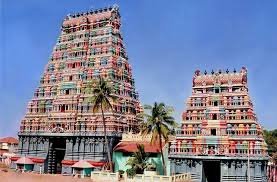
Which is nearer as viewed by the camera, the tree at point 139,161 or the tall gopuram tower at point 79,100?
the tree at point 139,161

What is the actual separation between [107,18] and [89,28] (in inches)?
168

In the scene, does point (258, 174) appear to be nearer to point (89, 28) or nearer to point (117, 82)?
point (117, 82)

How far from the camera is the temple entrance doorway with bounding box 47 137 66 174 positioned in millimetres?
73500

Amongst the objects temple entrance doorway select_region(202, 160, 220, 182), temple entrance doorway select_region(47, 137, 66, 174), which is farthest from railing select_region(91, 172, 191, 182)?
temple entrance doorway select_region(47, 137, 66, 174)

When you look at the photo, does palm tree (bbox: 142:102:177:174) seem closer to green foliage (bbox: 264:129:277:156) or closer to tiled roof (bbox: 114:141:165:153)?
tiled roof (bbox: 114:141:165:153)

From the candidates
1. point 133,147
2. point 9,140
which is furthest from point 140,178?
point 9,140

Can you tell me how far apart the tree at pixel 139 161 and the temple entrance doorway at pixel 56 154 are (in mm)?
18205

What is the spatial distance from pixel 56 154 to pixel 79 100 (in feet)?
36.6

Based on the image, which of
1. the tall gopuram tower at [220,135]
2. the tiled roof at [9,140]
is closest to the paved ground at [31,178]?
the tall gopuram tower at [220,135]

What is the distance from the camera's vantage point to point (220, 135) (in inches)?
2432

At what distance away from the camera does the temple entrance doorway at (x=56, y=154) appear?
241 ft

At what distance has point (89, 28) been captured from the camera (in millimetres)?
79000

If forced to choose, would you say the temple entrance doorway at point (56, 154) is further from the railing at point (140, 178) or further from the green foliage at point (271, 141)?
the green foliage at point (271, 141)

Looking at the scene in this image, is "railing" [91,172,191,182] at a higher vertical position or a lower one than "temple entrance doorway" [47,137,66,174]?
lower
